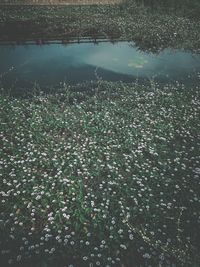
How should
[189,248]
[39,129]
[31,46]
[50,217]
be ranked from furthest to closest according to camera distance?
[31,46] < [39,129] < [50,217] < [189,248]

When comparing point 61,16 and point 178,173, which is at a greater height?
point 61,16

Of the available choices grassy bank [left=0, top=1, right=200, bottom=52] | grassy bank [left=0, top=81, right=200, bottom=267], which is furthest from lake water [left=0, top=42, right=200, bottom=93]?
grassy bank [left=0, top=81, right=200, bottom=267]

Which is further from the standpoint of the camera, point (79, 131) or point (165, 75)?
point (165, 75)

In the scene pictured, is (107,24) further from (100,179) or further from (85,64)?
(100,179)

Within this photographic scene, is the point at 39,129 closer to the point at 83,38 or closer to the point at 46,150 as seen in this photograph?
the point at 46,150

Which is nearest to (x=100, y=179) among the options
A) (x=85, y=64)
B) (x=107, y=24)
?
(x=85, y=64)

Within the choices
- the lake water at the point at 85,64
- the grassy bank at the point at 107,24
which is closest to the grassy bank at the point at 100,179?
the lake water at the point at 85,64

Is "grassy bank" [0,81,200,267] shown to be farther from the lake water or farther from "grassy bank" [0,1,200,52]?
"grassy bank" [0,1,200,52]

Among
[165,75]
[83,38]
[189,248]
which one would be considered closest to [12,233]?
[189,248]
